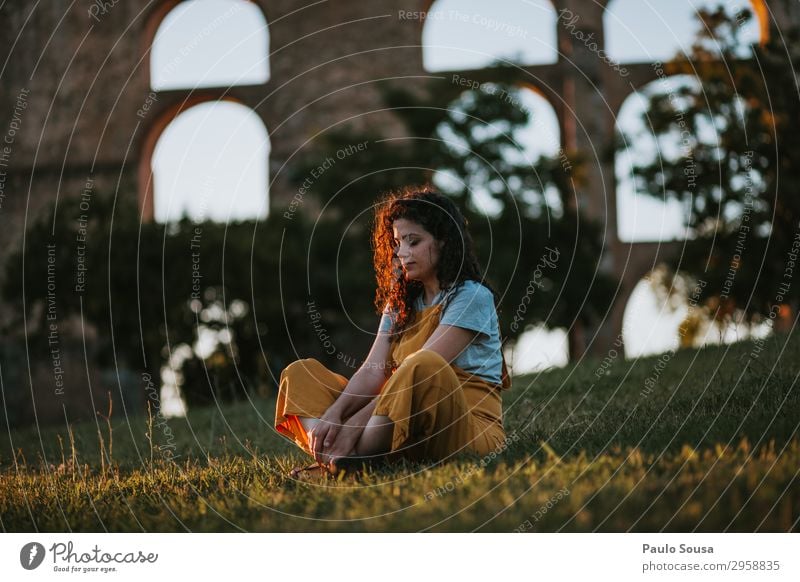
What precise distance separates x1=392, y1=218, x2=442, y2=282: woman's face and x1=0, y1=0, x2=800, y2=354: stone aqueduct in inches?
432

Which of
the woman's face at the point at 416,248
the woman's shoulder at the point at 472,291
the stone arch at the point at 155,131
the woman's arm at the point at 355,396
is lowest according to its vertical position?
the woman's arm at the point at 355,396

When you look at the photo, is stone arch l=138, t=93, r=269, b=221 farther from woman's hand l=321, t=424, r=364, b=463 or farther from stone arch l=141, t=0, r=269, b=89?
woman's hand l=321, t=424, r=364, b=463

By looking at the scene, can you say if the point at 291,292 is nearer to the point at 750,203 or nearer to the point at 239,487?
the point at 750,203

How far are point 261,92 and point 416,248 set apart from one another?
1274 centimetres

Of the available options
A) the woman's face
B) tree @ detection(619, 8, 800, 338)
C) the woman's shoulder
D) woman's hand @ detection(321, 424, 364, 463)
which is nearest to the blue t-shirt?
the woman's shoulder

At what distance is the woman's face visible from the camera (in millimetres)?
3084

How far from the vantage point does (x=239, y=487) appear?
2980 mm

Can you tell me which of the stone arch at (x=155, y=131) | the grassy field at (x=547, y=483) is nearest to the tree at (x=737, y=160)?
the grassy field at (x=547, y=483)

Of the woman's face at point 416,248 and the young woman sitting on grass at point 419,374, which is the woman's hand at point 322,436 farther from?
the woman's face at point 416,248

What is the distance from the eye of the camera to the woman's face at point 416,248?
121 inches

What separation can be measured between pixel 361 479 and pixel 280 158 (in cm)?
1312

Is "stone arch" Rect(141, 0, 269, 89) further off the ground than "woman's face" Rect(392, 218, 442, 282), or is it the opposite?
"stone arch" Rect(141, 0, 269, 89)

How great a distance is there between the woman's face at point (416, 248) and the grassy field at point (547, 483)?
692mm

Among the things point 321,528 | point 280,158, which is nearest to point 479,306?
point 321,528
